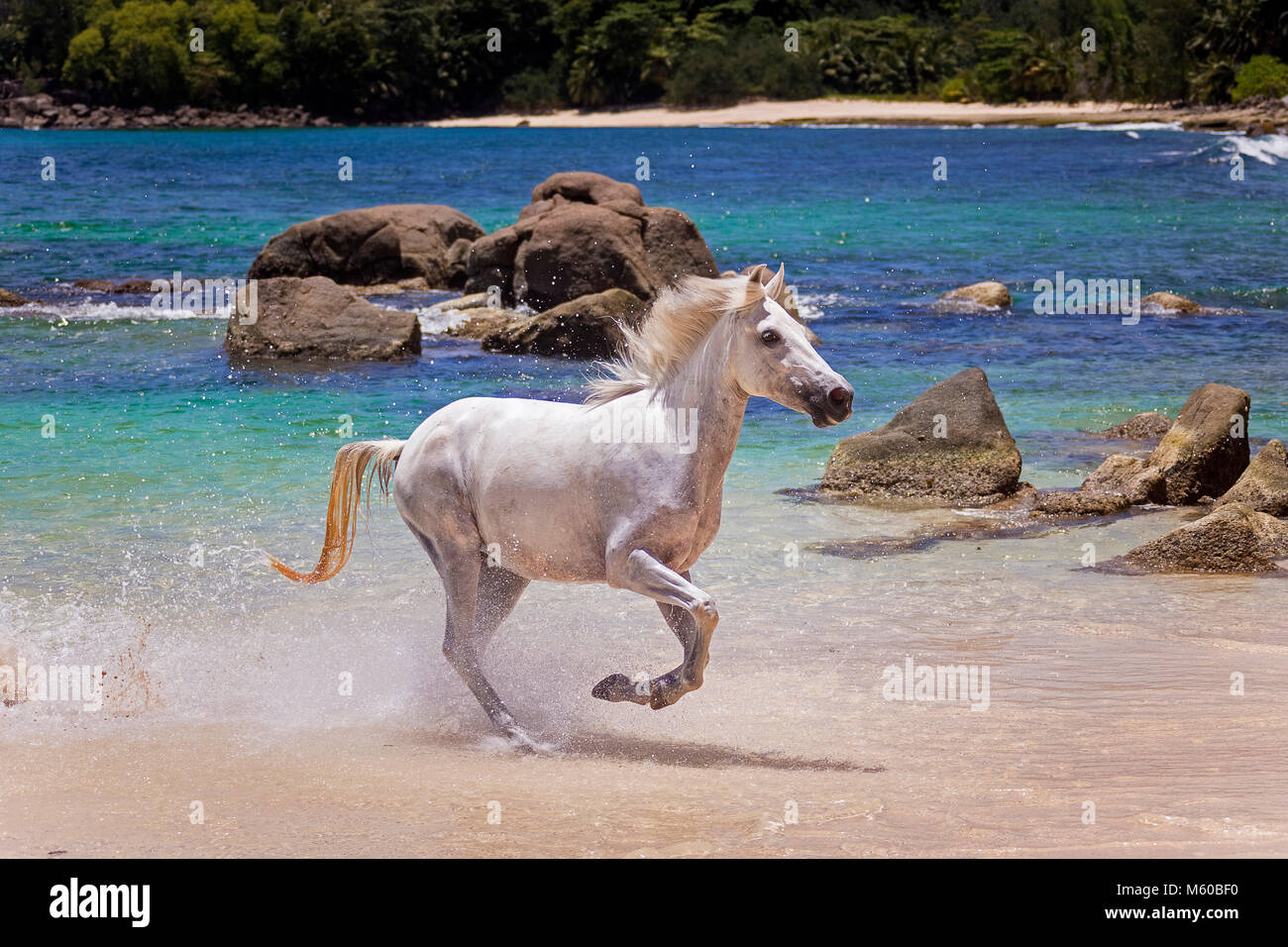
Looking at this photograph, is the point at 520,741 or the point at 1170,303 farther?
the point at 1170,303

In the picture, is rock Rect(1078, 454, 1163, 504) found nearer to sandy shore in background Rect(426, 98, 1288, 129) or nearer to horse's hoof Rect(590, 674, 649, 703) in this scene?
horse's hoof Rect(590, 674, 649, 703)

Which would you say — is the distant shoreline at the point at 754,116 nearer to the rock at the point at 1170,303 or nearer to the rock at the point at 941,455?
the rock at the point at 1170,303

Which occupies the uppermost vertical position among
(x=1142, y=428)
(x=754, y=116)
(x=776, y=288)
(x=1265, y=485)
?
(x=754, y=116)

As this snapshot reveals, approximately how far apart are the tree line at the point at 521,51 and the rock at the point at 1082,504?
87.6 metres

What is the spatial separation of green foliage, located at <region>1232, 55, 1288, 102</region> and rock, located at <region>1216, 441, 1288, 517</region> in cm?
7045

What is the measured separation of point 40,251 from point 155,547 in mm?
24589

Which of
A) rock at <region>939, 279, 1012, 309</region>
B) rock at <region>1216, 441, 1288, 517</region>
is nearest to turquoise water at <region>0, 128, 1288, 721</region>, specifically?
rock at <region>939, 279, 1012, 309</region>

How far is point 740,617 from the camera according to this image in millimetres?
8539

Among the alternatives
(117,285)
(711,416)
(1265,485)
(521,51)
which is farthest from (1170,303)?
(521,51)

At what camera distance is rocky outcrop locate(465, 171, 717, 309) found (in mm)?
20203

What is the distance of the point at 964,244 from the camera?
33125 millimetres

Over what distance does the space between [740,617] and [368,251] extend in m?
17.2

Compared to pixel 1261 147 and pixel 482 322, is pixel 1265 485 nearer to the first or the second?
pixel 482 322

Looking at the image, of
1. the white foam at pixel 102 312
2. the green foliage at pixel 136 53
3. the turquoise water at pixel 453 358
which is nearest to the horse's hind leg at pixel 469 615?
the turquoise water at pixel 453 358
